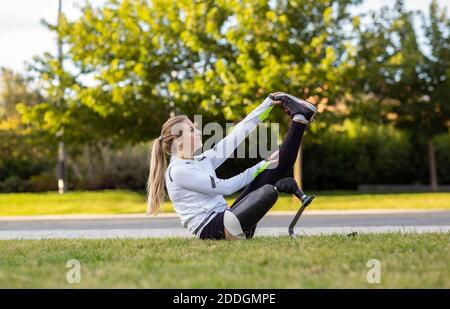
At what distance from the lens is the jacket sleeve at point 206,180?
7.18m

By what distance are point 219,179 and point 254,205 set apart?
1.53ft

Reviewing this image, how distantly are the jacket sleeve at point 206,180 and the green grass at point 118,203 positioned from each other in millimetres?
12744

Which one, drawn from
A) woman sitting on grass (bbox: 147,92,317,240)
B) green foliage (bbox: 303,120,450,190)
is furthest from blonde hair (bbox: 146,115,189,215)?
green foliage (bbox: 303,120,450,190)

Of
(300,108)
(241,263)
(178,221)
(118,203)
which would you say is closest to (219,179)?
(300,108)

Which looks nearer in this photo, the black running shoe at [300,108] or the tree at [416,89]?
the black running shoe at [300,108]

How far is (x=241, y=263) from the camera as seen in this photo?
19.0 ft

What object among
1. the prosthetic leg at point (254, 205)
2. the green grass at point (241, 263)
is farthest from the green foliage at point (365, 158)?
the prosthetic leg at point (254, 205)

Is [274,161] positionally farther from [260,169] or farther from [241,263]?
[241,263]

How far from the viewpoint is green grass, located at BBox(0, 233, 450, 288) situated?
16.5ft

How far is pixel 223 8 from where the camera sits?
23234 millimetres

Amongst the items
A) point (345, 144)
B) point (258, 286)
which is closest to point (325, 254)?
point (258, 286)

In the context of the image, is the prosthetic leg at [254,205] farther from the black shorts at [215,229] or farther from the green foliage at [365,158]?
the green foliage at [365,158]

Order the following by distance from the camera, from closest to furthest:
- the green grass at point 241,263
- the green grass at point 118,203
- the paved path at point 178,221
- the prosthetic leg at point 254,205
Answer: the green grass at point 241,263 → the prosthetic leg at point 254,205 → the paved path at point 178,221 → the green grass at point 118,203
